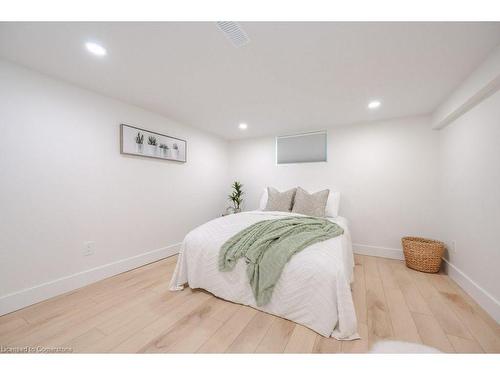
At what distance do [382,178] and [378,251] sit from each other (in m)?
1.12

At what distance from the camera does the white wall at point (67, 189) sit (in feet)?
5.32

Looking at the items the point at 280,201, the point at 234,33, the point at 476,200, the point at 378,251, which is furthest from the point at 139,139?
the point at 378,251

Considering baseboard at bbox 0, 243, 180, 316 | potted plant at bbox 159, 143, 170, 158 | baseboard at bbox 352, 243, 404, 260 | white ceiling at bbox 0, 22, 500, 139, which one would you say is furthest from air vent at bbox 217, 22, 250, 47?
baseboard at bbox 352, 243, 404, 260

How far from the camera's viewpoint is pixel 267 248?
5.52ft

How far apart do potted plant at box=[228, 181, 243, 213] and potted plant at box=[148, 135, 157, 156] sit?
1.71 metres

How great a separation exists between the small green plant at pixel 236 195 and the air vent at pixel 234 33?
2.78 m

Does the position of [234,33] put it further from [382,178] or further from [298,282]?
[382,178]

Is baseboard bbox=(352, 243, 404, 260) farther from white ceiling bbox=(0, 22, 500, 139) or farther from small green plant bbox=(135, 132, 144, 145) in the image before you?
small green plant bbox=(135, 132, 144, 145)

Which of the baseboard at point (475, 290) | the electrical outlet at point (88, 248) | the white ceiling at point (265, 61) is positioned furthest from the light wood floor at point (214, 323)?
the white ceiling at point (265, 61)

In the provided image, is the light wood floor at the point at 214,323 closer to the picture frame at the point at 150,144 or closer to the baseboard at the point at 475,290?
the baseboard at the point at 475,290

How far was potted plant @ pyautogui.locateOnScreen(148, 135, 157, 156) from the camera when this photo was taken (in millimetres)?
2635
